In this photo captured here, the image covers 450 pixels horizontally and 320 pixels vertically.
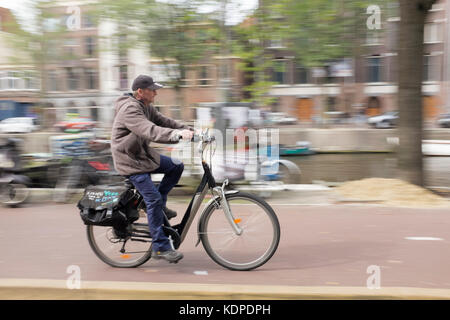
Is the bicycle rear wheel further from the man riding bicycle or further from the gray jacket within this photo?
the gray jacket

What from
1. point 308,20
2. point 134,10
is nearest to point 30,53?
point 134,10

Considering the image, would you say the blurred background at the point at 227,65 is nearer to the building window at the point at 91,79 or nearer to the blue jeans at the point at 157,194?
the blue jeans at the point at 157,194

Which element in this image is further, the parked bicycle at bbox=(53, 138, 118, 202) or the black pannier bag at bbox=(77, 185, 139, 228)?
the parked bicycle at bbox=(53, 138, 118, 202)

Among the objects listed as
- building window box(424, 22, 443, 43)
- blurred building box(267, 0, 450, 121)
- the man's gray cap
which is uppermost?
building window box(424, 22, 443, 43)

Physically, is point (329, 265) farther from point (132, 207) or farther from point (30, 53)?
point (30, 53)

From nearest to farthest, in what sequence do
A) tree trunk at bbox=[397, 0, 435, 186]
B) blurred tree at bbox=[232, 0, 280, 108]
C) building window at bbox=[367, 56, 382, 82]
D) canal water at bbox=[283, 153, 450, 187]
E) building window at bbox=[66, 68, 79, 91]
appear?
1. tree trunk at bbox=[397, 0, 435, 186]
2. canal water at bbox=[283, 153, 450, 187]
3. blurred tree at bbox=[232, 0, 280, 108]
4. building window at bbox=[367, 56, 382, 82]
5. building window at bbox=[66, 68, 79, 91]

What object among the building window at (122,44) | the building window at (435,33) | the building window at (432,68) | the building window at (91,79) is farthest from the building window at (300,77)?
the building window at (122,44)

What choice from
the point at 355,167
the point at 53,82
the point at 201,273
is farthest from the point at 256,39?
the point at 53,82

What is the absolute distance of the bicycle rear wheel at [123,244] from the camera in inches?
172

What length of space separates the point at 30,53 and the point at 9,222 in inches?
999

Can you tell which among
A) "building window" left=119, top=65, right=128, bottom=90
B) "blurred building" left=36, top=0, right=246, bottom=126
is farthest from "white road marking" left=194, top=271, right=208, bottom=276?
"building window" left=119, top=65, right=128, bottom=90

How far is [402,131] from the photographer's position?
314 inches

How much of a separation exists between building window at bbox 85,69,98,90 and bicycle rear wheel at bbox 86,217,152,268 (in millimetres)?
46877

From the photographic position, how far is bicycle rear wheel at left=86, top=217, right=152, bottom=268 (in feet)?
14.3
